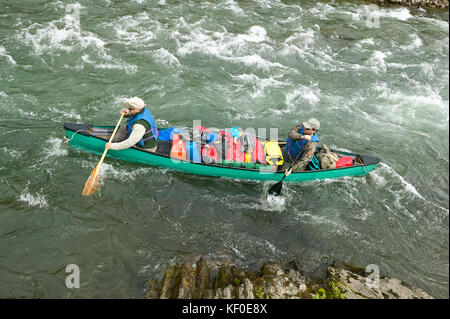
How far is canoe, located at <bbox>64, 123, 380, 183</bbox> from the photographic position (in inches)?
300

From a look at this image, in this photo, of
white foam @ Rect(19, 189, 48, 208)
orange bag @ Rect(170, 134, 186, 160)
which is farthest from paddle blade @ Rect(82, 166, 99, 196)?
orange bag @ Rect(170, 134, 186, 160)

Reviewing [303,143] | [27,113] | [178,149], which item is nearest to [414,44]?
[303,143]

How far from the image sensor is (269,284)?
5891 millimetres

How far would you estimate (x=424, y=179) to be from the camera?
9805 millimetres

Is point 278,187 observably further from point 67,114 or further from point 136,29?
point 136,29

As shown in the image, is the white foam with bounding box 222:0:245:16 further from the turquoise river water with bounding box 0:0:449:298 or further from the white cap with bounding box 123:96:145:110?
the white cap with bounding box 123:96:145:110

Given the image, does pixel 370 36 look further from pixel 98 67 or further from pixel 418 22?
pixel 98 67

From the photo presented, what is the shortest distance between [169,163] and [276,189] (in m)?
2.76

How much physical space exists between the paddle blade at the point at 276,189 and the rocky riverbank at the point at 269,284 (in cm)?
195

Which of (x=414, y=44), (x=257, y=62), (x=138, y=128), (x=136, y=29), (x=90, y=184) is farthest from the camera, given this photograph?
(x=414, y=44)

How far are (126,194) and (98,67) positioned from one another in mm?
5645

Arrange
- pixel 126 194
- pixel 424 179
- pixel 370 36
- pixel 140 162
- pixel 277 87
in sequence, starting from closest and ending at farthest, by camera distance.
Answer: pixel 126 194 → pixel 140 162 → pixel 424 179 → pixel 277 87 → pixel 370 36

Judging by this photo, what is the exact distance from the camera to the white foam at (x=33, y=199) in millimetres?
6926
